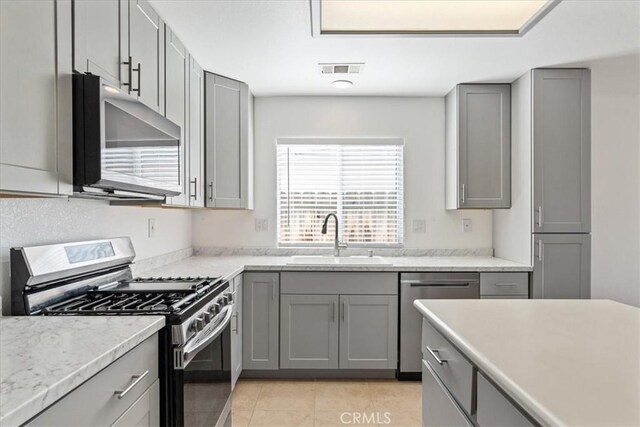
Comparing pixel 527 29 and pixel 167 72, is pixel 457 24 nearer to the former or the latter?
pixel 527 29

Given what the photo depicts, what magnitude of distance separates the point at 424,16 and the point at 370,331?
2.12 metres

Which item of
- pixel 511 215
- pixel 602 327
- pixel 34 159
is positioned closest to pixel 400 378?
pixel 511 215

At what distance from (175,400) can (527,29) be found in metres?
2.52

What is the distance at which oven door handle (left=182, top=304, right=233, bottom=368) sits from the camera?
1.40m

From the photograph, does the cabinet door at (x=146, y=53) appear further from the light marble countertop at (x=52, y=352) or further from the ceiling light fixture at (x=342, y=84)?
the ceiling light fixture at (x=342, y=84)

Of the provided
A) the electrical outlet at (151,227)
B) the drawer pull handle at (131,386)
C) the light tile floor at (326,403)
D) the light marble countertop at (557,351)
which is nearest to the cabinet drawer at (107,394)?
the drawer pull handle at (131,386)

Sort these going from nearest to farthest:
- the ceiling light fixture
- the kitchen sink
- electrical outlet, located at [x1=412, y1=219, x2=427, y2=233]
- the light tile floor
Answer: the light tile floor
the ceiling light fixture
the kitchen sink
electrical outlet, located at [x1=412, y1=219, x2=427, y2=233]

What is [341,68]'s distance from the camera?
2.71 metres

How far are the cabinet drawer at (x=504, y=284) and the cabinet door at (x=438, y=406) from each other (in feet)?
4.89

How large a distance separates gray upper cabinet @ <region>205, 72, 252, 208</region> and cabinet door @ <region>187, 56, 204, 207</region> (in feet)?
0.26

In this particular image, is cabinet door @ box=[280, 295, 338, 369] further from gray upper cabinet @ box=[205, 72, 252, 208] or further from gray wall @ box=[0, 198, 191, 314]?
gray wall @ box=[0, 198, 191, 314]

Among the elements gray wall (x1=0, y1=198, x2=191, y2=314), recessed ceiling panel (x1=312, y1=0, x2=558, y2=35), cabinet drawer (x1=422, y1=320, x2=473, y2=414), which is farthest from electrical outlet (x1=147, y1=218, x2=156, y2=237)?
cabinet drawer (x1=422, y1=320, x2=473, y2=414)

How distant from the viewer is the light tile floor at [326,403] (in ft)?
7.62

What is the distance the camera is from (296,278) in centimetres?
283
